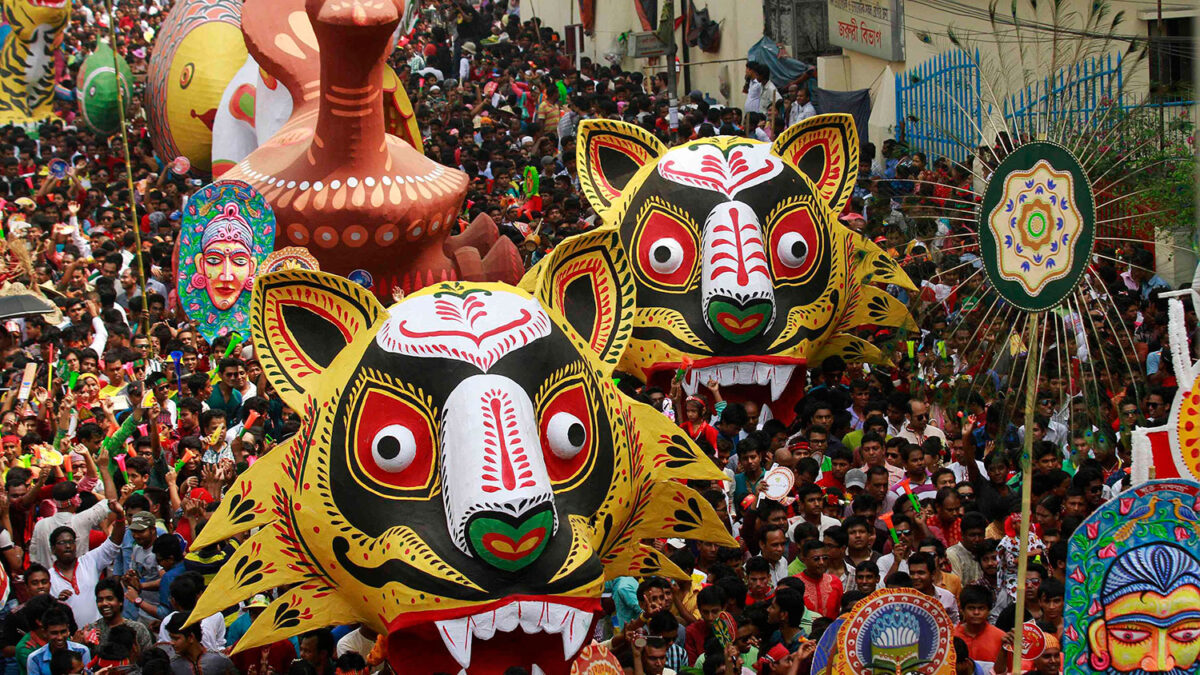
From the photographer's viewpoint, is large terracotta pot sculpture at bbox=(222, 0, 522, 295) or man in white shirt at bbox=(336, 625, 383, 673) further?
large terracotta pot sculpture at bbox=(222, 0, 522, 295)

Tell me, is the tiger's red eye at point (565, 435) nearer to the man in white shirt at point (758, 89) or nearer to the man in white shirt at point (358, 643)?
the man in white shirt at point (358, 643)

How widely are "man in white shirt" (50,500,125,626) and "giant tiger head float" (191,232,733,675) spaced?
166 centimetres

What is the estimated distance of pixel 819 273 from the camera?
1038 cm

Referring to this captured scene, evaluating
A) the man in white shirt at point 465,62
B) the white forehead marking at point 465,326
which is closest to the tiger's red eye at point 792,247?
the white forehead marking at point 465,326

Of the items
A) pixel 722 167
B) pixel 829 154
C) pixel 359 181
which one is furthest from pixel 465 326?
pixel 359 181

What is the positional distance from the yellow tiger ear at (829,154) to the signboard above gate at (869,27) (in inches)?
264

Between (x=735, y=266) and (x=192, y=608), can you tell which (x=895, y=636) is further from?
(x=735, y=266)

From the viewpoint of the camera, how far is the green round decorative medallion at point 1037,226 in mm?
6148

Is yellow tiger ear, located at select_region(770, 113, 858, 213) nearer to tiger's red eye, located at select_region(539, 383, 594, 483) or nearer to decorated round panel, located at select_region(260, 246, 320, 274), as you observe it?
decorated round panel, located at select_region(260, 246, 320, 274)

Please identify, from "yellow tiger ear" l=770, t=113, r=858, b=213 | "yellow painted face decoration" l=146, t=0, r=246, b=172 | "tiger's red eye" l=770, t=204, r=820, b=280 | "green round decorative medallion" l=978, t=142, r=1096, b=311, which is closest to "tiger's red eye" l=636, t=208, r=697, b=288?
"tiger's red eye" l=770, t=204, r=820, b=280

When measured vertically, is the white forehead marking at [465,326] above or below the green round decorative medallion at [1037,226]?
below

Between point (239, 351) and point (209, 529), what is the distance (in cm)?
437

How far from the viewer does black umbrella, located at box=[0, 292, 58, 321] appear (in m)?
11.0

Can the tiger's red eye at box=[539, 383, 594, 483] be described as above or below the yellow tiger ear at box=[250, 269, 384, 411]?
below
